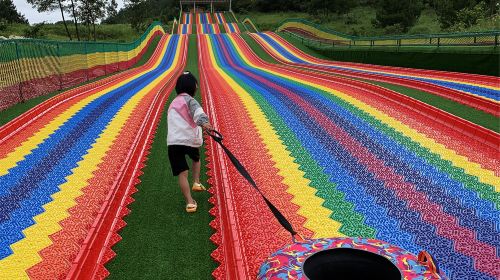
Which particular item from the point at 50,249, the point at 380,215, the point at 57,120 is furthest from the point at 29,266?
the point at 57,120

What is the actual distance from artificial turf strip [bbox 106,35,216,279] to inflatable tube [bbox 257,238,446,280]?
5.46 ft

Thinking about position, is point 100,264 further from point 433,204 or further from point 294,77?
point 294,77

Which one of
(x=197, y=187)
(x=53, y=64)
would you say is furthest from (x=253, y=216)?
(x=53, y=64)

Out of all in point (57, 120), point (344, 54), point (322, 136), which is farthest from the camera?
point (344, 54)

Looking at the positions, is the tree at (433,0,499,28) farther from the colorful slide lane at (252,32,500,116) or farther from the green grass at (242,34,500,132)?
the green grass at (242,34,500,132)

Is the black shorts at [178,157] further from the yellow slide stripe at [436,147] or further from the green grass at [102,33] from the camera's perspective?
the green grass at [102,33]

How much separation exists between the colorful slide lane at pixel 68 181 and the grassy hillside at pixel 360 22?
23.6 metres

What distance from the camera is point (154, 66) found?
2733 centimetres

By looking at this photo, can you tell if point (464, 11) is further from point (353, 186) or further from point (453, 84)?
point (353, 186)

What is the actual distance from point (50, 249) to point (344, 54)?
24527mm

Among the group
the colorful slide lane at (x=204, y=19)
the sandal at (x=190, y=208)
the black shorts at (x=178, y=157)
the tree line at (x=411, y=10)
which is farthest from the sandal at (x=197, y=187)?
the colorful slide lane at (x=204, y=19)

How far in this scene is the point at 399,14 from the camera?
3841cm

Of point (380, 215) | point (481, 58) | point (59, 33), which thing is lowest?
point (380, 215)

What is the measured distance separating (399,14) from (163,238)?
39.0 m
